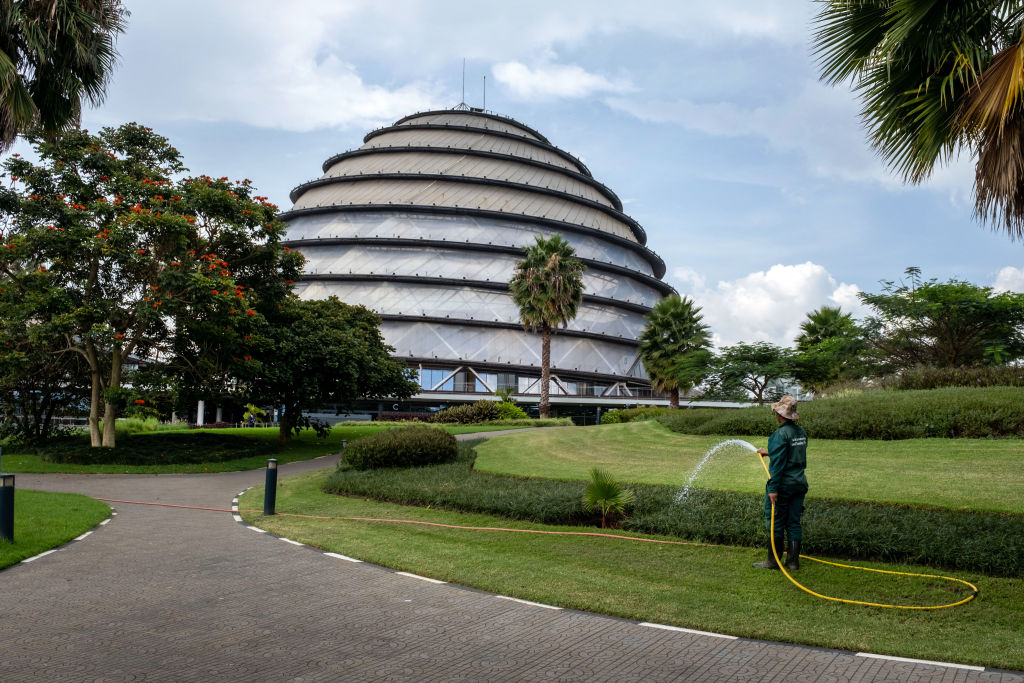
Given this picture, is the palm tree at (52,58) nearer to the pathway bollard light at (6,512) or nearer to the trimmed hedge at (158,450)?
the pathway bollard light at (6,512)

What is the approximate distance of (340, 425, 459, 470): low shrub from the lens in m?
19.0

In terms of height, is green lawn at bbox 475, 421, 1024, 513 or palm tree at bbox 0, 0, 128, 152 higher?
palm tree at bbox 0, 0, 128, 152

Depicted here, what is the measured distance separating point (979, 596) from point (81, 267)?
26.3m

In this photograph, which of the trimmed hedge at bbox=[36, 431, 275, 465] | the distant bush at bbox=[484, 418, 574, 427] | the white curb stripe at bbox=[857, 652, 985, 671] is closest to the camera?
the white curb stripe at bbox=[857, 652, 985, 671]

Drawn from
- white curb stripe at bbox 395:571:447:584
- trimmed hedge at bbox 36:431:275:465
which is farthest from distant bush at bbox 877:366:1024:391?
trimmed hedge at bbox 36:431:275:465

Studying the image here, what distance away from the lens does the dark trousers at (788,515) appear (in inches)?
334

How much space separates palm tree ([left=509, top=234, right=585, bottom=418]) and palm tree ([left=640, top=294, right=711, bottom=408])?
861cm

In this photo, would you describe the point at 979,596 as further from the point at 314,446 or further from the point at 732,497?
the point at 314,446

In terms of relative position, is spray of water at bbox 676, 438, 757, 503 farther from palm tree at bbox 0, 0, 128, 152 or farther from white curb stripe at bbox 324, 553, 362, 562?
palm tree at bbox 0, 0, 128, 152

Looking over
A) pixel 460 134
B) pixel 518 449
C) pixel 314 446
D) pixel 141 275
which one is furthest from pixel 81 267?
pixel 460 134

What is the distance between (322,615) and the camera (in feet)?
23.1

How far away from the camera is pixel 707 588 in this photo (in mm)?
8148

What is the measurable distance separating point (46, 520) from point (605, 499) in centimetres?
963

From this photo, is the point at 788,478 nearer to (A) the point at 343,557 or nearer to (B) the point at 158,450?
(A) the point at 343,557
